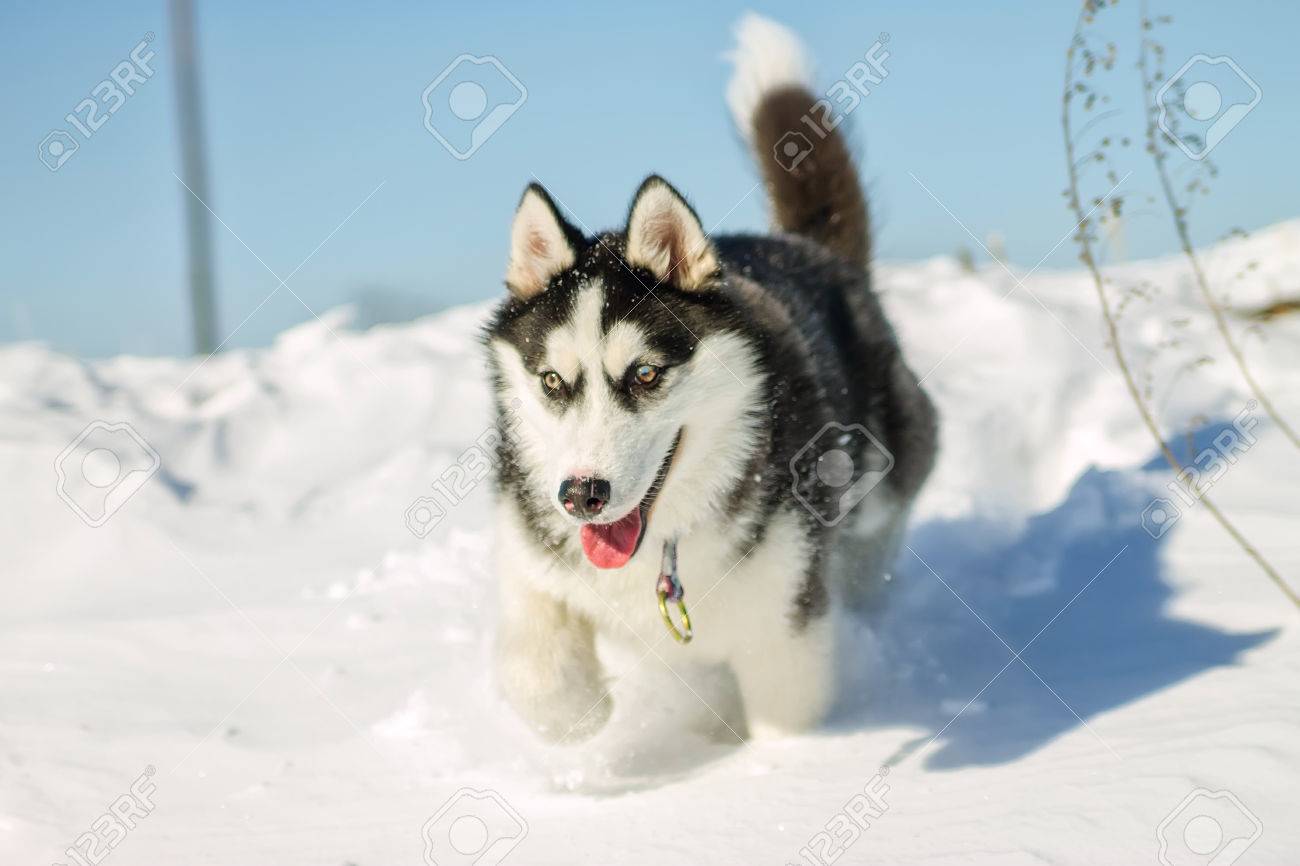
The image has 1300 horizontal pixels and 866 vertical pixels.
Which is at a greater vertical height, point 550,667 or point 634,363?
point 634,363

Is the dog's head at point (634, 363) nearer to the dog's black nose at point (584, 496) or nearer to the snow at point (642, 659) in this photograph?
the dog's black nose at point (584, 496)

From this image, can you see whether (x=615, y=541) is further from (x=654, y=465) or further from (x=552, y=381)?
(x=552, y=381)

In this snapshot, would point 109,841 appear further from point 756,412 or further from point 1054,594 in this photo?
point 1054,594

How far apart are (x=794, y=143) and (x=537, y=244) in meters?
1.91

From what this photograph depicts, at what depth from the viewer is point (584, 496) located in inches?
90.7

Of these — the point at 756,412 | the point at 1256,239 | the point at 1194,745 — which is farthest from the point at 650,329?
the point at 1256,239

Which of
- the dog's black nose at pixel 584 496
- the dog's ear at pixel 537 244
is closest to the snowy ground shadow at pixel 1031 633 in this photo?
the dog's black nose at pixel 584 496

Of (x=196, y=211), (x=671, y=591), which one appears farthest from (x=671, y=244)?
(x=196, y=211)

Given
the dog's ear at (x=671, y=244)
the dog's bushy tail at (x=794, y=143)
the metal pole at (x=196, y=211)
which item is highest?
the dog's bushy tail at (x=794, y=143)

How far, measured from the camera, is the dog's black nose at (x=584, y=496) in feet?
7.56

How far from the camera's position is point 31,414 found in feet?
19.9

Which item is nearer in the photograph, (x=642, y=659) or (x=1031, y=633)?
(x=642, y=659)

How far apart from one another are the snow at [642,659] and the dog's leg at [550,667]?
0.15m

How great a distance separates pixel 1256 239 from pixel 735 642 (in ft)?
22.1
